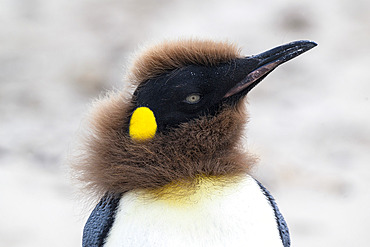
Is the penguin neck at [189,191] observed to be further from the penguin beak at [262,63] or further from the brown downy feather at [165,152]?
the penguin beak at [262,63]

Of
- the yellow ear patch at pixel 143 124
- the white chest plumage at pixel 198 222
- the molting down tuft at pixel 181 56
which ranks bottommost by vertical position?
the white chest plumage at pixel 198 222

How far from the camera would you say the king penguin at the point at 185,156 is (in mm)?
855

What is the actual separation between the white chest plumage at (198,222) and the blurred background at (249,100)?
958 millimetres

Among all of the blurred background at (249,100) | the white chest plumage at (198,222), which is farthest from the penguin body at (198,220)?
the blurred background at (249,100)

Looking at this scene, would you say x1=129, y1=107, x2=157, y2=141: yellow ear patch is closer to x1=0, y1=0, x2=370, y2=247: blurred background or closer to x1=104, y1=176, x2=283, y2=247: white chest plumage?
x1=104, y1=176, x2=283, y2=247: white chest plumage

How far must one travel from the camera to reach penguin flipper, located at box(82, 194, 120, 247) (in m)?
0.92

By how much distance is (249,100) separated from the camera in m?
2.32

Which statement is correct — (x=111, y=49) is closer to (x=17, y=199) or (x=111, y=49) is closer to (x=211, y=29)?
(x=211, y=29)

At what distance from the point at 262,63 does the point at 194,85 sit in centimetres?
12

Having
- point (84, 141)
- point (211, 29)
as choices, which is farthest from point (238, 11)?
point (84, 141)

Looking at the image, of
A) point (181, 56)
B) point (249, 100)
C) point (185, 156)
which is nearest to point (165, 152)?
point (185, 156)

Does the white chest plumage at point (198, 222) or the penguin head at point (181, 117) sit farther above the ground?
the penguin head at point (181, 117)

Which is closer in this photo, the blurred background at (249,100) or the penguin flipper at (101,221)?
the penguin flipper at (101,221)

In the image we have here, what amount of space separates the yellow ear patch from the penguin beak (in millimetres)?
122
